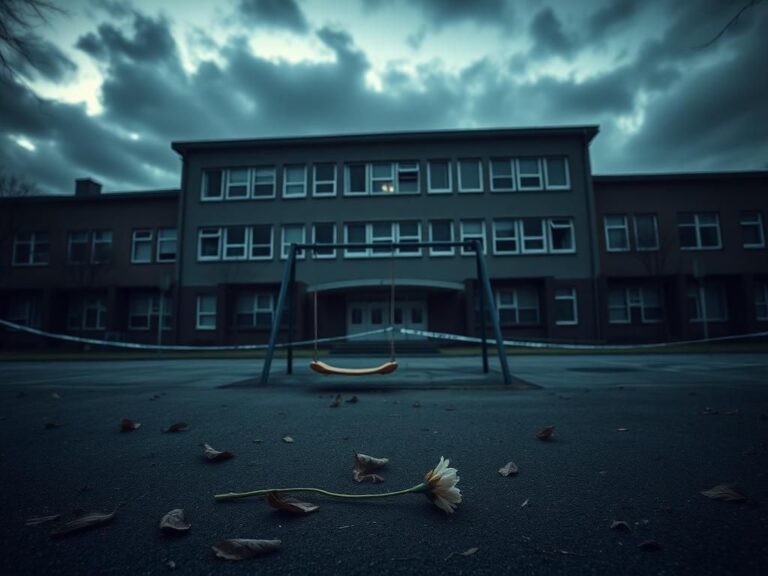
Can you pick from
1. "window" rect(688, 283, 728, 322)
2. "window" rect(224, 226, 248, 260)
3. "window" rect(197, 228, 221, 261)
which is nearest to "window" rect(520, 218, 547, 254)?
"window" rect(688, 283, 728, 322)

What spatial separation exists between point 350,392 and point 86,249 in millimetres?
26015

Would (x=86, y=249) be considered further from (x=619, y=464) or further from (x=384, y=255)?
(x=619, y=464)

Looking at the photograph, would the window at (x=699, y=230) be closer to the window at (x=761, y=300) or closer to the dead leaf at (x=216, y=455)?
the window at (x=761, y=300)

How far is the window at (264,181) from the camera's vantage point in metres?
23.7

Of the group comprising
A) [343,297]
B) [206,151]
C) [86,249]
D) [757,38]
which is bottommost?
[343,297]

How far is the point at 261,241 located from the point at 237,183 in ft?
13.2

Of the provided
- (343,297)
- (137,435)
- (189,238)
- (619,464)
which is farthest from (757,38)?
(189,238)

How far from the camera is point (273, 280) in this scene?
2211 centimetres

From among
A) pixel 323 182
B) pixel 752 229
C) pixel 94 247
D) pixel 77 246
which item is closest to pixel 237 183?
pixel 323 182

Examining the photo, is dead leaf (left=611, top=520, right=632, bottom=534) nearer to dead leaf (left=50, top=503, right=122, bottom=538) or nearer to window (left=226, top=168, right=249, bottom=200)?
dead leaf (left=50, top=503, right=122, bottom=538)

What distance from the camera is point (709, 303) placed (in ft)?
75.2

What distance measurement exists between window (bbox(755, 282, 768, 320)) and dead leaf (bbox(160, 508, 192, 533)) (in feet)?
99.0

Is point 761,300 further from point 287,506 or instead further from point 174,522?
point 174,522

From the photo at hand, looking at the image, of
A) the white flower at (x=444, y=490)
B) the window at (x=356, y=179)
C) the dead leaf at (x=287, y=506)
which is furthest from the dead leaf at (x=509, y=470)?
the window at (x=356, y=179)
